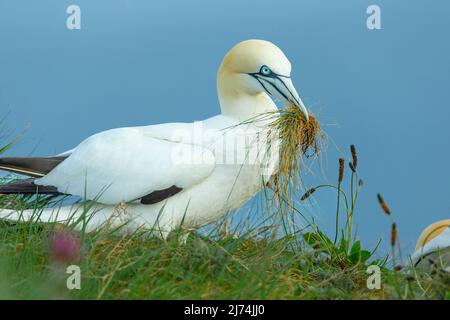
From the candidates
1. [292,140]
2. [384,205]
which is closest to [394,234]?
[384,205]

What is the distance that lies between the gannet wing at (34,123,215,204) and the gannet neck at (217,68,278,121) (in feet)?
1.59

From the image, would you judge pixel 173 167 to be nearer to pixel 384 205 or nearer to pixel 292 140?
pixel 292 140

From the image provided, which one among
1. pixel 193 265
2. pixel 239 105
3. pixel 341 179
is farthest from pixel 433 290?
pixel 239 105

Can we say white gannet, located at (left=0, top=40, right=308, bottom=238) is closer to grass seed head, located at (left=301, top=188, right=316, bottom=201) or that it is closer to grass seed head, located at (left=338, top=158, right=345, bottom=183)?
grass seed head, located at (left=301, top=188, right=316, bottom=201)

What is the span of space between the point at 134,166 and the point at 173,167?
0.34m

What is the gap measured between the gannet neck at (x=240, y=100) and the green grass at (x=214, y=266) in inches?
33.1

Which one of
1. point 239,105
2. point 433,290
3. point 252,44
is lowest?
point 433,290

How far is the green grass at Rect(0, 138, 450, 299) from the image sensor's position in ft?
16.6

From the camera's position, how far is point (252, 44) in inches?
278
